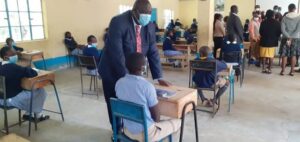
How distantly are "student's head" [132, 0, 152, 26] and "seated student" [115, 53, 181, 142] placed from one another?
0.43 metres

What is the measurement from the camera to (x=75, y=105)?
4309 millimetres

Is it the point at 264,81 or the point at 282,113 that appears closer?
the point at 282,113

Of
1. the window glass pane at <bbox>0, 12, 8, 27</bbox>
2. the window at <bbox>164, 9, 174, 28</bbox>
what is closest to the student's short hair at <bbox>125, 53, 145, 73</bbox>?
the window glass pane at <bbox>0, 12, 8, 27</bbox>

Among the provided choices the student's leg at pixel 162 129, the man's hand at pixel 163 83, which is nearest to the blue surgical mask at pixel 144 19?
the man's hand at pixel 163 83

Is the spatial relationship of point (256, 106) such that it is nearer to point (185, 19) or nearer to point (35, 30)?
point (35, 30)

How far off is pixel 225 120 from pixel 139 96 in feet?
6.74

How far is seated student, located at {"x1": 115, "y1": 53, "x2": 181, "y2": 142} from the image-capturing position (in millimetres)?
1939

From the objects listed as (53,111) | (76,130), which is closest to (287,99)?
(76,130)

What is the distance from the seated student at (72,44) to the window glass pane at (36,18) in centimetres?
79

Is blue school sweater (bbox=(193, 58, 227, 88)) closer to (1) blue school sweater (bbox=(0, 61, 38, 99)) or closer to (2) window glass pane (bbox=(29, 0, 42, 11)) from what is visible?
(1) blue school sweater (bbox=(0, 61, 38, 99))

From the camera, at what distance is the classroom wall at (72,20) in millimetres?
6922

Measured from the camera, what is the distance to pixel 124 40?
2.39 meters

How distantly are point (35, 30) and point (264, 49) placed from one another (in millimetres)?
5568

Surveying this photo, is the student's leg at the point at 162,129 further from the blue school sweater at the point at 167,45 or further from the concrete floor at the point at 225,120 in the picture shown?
the blue school sweater at the point at 167,45
